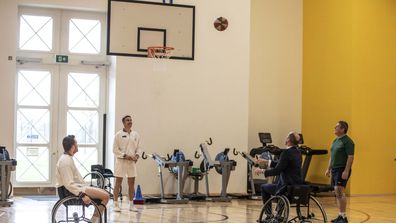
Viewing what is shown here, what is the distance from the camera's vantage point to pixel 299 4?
13.5 meters

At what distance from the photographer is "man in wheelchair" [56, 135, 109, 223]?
247 inches

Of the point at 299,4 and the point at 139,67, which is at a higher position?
the point at 299,4

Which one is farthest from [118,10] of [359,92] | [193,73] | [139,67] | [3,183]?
[359,92]

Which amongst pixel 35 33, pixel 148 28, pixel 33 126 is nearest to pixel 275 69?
pixel 148 28

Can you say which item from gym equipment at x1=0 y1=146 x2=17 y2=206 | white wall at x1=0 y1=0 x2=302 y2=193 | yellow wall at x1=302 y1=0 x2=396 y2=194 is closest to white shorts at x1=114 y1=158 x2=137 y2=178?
white wall at x1=0 y1=0 x2=302 y2=193

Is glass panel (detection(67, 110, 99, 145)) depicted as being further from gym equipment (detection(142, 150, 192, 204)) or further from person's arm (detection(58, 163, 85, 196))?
person's arm (detection(58, 163, 85, 196))

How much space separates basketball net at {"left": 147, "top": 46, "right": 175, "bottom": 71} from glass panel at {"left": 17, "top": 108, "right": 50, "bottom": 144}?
Result: 2.26 meters

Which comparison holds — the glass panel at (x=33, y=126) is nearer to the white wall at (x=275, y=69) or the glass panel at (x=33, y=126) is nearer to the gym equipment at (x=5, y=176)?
the gym equipment at (x=5, y=176)

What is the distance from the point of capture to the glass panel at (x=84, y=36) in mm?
11688

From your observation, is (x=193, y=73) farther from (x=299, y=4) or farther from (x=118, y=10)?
(x=299, y=4)

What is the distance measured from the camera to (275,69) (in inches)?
520

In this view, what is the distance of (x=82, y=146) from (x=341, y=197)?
5.73 meters

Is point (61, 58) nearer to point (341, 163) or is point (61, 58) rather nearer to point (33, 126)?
point (33, 126)

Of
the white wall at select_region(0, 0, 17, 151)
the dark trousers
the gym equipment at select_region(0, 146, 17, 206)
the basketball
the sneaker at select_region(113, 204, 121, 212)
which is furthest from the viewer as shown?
the basketball
